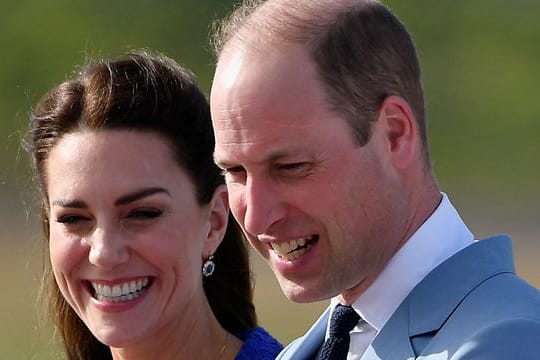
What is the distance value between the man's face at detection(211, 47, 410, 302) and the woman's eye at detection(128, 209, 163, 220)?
3.79 ft

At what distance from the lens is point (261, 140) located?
2896 millimetres

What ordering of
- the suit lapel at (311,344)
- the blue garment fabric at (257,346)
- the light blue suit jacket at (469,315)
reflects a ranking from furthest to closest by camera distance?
the blue garment fabric at (257,346)
the suit lapel at (311,344)
the light blue suit jacket at (469,315)

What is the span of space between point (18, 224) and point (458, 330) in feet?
41.3

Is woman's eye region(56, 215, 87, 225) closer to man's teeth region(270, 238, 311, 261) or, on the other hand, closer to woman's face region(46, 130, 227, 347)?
woman's face region(46, 130, 227, 347)

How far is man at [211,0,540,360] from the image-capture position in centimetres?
289

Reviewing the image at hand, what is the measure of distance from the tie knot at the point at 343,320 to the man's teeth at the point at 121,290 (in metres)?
1.16

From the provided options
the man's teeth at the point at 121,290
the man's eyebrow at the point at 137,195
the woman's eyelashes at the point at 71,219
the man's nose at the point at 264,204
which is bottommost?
the man's teeth at the point at 121,290

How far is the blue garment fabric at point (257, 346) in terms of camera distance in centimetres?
439

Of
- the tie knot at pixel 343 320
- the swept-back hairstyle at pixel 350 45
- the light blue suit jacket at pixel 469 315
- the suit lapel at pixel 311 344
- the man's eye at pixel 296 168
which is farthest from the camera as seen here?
the suit lapel at pixel 311 344

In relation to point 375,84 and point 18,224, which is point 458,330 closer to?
point 375,84

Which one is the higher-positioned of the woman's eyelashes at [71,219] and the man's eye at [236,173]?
the woman's eyelashes at [71,219]

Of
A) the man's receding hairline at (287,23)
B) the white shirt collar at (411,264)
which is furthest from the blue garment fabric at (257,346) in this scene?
the man's receding hairline at (287,23)

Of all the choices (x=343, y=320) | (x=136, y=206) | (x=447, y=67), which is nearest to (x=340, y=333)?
(x=343, y=320)

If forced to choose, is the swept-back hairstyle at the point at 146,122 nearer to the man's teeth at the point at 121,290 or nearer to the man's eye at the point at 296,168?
the man's teeth at the point at 121,290
